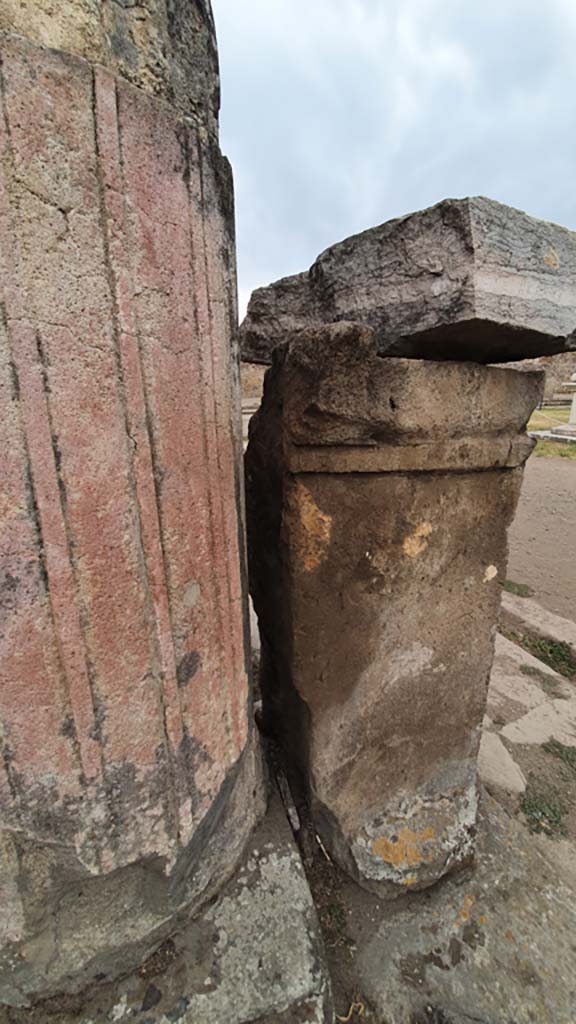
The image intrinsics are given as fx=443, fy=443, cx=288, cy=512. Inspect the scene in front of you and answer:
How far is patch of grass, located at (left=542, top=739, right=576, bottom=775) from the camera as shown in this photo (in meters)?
1.85

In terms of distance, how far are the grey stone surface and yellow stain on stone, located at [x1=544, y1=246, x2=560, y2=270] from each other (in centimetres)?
154

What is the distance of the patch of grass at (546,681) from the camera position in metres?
2.22

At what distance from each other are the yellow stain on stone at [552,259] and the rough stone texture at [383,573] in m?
0.23

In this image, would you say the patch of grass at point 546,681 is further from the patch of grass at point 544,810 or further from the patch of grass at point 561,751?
the patch of grass at point 544,810

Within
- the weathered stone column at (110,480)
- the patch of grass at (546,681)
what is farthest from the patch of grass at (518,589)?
the weathered stone column at (110,480)

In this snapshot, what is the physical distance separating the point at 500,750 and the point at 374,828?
93 cm

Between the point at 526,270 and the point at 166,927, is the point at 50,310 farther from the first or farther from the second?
the point at 166,927

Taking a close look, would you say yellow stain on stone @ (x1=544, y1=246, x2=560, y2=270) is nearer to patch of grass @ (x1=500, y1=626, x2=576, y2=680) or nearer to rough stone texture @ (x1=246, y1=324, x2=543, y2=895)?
rough stone texture @ (x1=246, y1=324, x2=543, y2=895)

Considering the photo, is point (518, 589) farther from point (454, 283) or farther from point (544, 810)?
point (454, 283)

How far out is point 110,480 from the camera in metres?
0.68

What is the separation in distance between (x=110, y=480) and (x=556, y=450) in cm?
1058

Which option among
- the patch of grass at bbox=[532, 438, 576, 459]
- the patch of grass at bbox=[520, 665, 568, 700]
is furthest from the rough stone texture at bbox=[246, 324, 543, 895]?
the patch of grass at bbox=[532, 438, 576, 459]

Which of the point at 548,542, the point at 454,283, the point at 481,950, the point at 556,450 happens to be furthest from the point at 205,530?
the point at 556,450

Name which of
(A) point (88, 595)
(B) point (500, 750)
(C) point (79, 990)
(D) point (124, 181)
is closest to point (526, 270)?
(D) point (124, 181)
